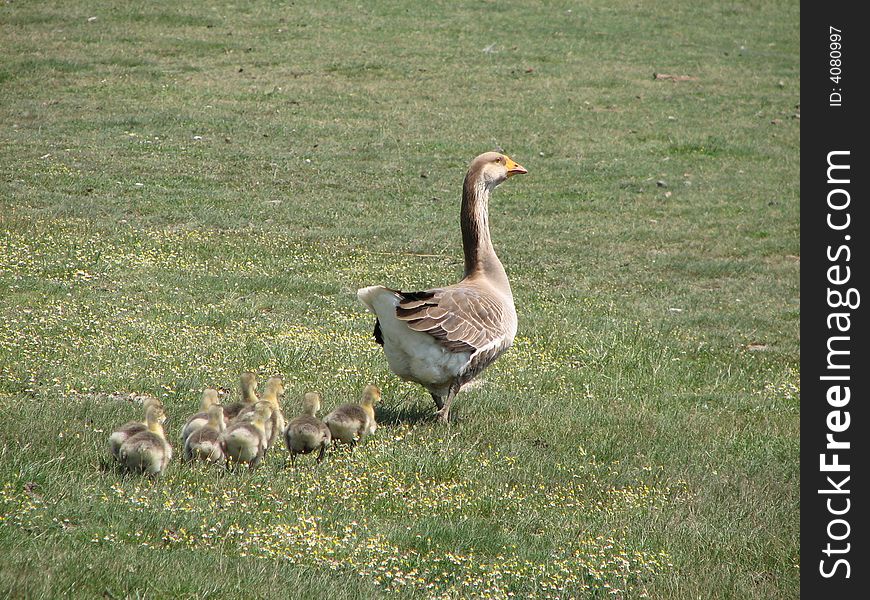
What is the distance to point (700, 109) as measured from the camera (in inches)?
1083

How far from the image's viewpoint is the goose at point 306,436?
7281 mm

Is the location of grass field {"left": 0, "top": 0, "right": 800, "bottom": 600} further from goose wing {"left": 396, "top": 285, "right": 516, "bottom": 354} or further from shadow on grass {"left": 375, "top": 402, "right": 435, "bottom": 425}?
goose wing {"left": 396, "top": 285, "right": 516, "bottom": 354}

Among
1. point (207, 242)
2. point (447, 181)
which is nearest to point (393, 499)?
point (207, 242)

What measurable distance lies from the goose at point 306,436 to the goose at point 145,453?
102 cm

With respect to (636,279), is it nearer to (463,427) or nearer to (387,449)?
(463,427)

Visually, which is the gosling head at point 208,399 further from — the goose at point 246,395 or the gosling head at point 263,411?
the gosling head at point 263,411

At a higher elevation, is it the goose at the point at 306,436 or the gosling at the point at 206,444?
the gosling at the point at 206,444

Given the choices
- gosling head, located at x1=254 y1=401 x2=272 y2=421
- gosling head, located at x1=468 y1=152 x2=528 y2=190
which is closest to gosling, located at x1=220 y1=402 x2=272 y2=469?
gosling head, located at x1=254 y1=401 x2=272 y2=421

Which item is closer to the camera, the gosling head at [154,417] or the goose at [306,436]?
the gosling head at [154,417]

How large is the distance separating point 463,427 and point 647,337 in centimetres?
493

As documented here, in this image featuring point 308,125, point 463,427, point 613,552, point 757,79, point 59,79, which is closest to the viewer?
point 613,552

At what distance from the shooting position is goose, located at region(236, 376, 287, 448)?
23.8ft

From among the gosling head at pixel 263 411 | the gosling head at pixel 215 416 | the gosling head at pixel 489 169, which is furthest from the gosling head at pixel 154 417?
the gosling head at pixel 489 169

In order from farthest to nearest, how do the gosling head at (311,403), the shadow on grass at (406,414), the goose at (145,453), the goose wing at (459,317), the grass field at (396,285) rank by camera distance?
1. the shadow on grass at (406,414)
2. the goose wing at (459,317)
3. the gosling head at (311,403)
4. the goose at (145,453)
5. the grass field at (396,285)
